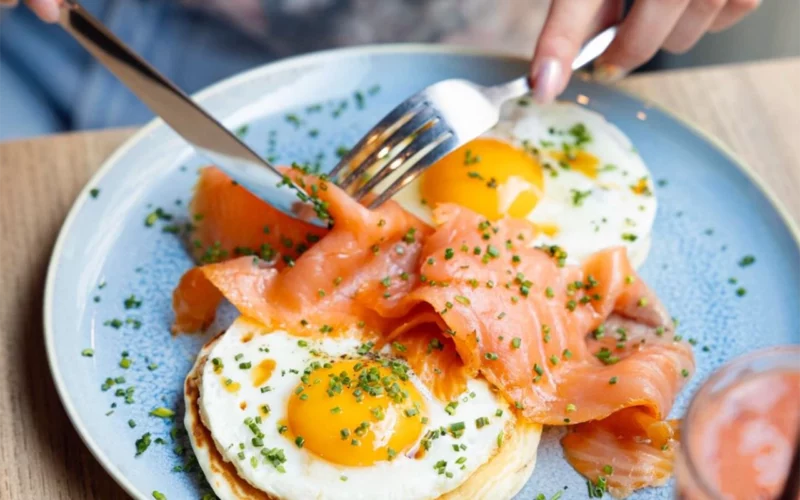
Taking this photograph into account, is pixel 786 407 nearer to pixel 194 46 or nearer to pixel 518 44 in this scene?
pixel 518 44

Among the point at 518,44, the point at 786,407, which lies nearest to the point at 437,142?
the point at 786,407

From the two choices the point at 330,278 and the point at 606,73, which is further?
the point at 606,73

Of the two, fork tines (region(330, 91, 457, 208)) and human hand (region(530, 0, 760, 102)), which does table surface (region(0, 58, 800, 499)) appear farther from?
fork tines (region(330, 91, 457, 208))

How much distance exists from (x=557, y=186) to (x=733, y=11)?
779 millimetres

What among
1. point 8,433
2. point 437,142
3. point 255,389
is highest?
point 437,142

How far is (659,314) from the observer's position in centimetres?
Result: 231

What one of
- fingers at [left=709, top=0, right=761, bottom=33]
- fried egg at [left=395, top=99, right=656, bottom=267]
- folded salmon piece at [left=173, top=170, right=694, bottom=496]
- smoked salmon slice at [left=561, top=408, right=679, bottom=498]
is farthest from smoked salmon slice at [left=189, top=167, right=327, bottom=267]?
fingers at [left=709, top=0, right=761, bottom=33]

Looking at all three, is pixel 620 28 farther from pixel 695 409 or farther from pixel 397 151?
pixel 695 409

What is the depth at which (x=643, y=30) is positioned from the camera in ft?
8.25

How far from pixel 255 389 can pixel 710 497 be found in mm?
1043

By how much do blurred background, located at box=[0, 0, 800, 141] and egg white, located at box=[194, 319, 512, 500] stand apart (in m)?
1.79

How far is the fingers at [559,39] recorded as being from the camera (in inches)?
96.4

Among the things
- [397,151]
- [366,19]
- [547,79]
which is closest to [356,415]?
[397,151]

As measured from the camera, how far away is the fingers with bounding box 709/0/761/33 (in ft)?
8.61
